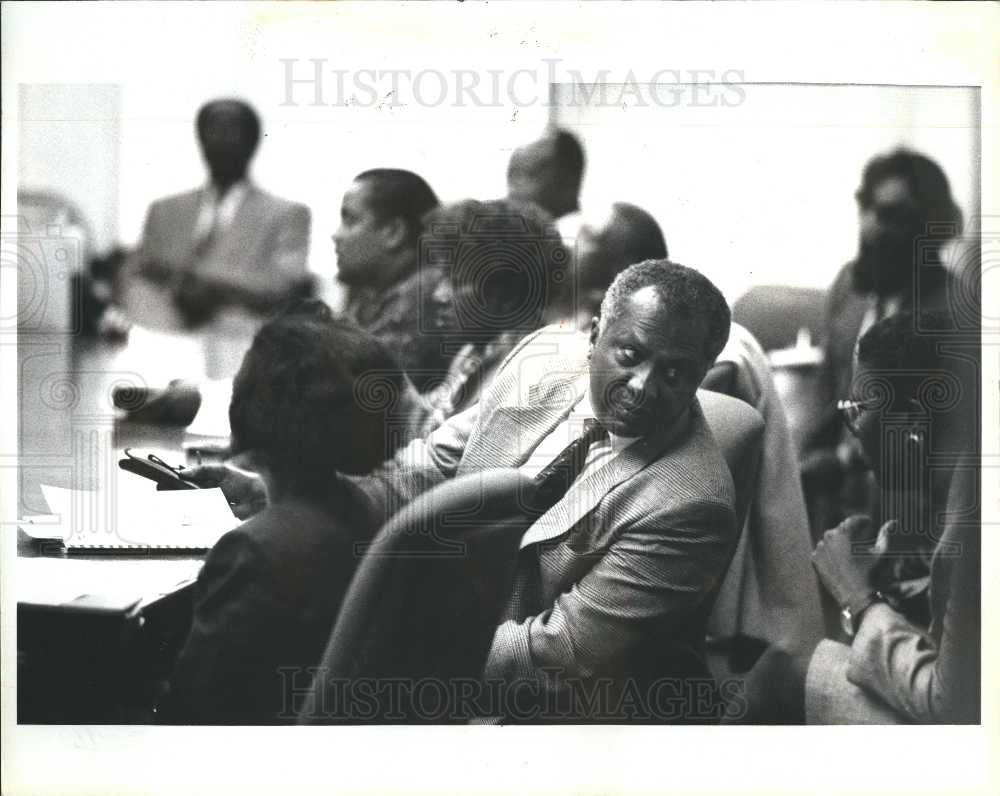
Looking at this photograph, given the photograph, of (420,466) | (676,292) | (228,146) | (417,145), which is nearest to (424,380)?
(420,466)

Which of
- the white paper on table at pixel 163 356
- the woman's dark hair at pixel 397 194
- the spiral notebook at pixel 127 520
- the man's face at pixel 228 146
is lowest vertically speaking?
the spiral notebook at pixel 127 520

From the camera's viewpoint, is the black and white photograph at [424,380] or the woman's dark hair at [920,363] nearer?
the black and white photograph at [424,380]

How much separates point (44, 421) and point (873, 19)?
297cm

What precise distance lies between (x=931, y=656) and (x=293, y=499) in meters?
2.14

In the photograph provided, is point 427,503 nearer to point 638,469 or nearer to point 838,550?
point 638,469

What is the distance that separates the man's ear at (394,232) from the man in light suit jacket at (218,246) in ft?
0.83

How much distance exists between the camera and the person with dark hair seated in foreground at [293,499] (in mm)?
3609

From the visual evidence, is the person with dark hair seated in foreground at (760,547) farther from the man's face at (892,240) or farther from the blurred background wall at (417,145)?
the man's face at (892,240)

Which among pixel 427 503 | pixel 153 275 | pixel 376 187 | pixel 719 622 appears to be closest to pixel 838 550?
pixel 719 622

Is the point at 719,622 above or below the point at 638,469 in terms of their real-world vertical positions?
below

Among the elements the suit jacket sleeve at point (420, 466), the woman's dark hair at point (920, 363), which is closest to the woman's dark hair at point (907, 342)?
the woman's dark hair at point (920, 363)

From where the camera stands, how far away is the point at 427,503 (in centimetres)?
364
